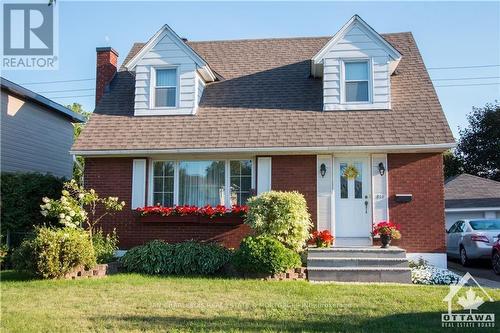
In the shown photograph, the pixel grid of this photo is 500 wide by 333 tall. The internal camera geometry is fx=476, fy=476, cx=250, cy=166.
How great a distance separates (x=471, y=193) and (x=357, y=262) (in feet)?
52.6

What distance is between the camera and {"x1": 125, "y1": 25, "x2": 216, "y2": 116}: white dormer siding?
1352 centimetres

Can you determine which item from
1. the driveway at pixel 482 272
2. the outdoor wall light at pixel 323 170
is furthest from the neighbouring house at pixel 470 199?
the outdoor wall light at pixel 323 170

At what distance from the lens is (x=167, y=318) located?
6.61 metres

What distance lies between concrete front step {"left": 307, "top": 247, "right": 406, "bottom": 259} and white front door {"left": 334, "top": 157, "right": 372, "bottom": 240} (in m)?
1.33

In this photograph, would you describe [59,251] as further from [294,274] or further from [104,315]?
[294,274]

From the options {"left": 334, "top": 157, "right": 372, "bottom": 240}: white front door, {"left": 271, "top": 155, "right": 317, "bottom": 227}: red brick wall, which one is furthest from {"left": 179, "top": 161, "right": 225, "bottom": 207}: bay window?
{"left": 334, "top": 157, "right": 372, "bottom": 240}: white front door

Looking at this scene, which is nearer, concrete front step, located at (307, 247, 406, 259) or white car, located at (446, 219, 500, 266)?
concrete front step, located at (307, 247, 406, 259)

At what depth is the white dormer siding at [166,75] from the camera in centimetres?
1352

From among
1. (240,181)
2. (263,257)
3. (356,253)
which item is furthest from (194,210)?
(356,253)

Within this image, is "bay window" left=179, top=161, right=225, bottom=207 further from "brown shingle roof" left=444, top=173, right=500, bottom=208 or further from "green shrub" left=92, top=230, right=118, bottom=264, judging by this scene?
"brown shingle roof" left=444, top=173, right=500, bottom=208

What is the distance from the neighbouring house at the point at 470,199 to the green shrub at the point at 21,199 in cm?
1751

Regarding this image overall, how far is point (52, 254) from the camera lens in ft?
31.3

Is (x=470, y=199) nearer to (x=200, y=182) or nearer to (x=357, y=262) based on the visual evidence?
(x=357, y=262)

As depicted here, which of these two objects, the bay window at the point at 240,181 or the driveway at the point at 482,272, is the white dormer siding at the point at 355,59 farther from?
the driveway at the point at 482,272
